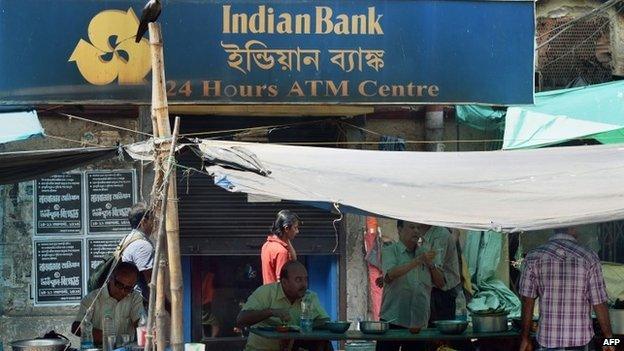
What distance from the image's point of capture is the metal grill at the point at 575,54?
12023 mm

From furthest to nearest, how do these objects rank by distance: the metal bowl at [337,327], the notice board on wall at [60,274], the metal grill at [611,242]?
1. the metal grill at [611,242]
2. the notice board on wall at [60,274]
3. the metal bowl at [337,327]

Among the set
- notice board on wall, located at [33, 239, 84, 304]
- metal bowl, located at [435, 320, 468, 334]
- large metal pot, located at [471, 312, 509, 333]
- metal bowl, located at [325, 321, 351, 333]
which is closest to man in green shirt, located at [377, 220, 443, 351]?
metal bowl, located at [435, 320, 468, 334]

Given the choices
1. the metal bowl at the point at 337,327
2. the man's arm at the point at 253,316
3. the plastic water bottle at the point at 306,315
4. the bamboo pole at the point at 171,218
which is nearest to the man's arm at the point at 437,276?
the metal bowl at the point at 337,327

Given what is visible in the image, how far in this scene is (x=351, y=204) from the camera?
714cm

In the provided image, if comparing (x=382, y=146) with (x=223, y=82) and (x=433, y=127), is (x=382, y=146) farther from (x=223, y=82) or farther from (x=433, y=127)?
(x=223, y=82)

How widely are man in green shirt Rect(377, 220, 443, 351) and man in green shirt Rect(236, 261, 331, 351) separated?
3.13 ft

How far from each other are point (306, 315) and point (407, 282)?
3.74ft

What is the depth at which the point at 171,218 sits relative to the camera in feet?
22.9

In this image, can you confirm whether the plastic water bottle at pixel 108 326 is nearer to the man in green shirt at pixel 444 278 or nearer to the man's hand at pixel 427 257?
the man's hand at pixel 427 257

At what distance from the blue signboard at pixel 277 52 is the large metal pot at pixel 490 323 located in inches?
83.4

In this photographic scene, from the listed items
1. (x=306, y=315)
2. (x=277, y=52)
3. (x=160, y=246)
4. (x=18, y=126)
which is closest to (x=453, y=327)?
(x=306, y=315)

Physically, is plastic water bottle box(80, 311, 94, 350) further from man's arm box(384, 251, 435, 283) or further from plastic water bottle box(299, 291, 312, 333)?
man's arm box(384, 251, 435, 283)

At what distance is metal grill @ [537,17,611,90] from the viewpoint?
1202 centimetres

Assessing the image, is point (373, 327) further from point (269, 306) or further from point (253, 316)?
point (253, 316)
